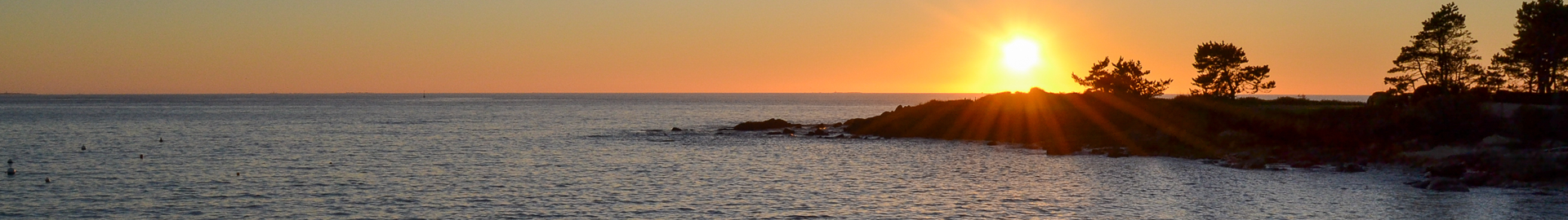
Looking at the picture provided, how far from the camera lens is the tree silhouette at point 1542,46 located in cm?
6575

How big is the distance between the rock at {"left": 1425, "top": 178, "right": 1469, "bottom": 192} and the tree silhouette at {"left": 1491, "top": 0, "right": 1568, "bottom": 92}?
36865 millimetres

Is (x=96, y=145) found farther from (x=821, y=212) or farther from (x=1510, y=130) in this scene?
(x=1510, y=130)

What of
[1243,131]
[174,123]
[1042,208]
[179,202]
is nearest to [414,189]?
[179,202]

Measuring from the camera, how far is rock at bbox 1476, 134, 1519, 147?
156ft

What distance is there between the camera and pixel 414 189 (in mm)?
36188

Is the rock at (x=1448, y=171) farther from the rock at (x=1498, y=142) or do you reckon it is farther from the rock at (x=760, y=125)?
the rock at (x=760, y=125)

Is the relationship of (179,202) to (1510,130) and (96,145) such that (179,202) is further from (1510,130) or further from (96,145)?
(1510,130)

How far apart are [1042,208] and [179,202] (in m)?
25.0

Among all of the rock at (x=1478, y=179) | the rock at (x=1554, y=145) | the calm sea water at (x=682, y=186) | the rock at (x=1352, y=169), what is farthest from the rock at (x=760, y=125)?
the rock at (x=1478, y=179)

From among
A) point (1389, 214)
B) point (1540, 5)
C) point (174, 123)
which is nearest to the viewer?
point (1389, 214)

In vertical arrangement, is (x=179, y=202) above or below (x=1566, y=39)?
below

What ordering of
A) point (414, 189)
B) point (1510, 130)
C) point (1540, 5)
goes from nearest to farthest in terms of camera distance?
point (414, 189) → point (1510, 130) → point (1540, 5)

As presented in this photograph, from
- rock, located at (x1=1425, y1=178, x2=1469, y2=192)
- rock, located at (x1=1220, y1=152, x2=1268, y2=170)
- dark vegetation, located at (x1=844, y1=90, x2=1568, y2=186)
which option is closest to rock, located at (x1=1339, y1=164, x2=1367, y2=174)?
dark vegetation, located at (x1=844, y1=90, x2=1568, y2=186)

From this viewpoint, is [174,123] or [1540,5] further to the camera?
[174,123]
